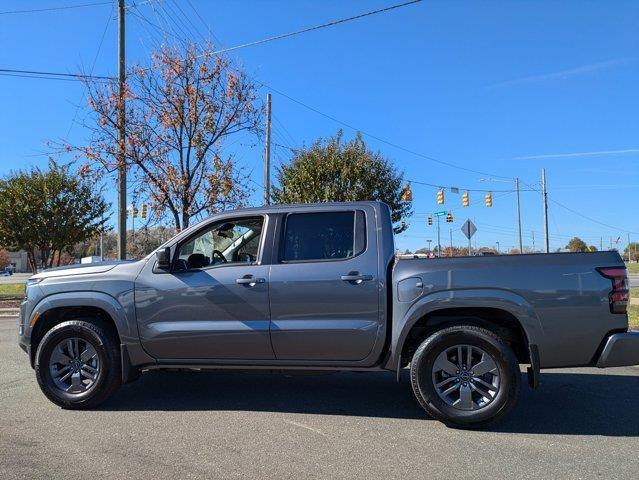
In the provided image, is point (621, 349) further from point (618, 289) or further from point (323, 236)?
point (323, 236)

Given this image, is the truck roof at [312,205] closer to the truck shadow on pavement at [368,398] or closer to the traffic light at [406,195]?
the truck shadow on pavement at [368,398]

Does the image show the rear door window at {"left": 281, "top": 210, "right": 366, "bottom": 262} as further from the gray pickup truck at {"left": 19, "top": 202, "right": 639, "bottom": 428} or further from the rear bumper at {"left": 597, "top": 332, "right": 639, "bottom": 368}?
the rear bumper at {"left": 597, "top": 332, "right": 639, "bottom": 368}

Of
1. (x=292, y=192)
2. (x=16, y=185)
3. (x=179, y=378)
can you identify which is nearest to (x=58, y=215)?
(x=16, y=185)

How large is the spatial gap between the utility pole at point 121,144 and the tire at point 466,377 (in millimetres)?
10453

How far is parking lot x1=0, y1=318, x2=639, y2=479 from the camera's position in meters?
4.10

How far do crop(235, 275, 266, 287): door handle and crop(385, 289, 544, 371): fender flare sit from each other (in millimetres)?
1316

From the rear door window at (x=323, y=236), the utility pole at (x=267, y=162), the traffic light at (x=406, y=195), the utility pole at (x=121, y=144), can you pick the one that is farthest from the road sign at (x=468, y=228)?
the rear door window at (x=323, y=236)

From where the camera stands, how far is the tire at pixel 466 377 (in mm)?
4891

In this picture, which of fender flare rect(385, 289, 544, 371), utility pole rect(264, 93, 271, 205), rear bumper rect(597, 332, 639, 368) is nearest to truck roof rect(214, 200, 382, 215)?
fender flare rect(385, 289, 544, 371)

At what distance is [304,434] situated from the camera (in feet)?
16.0

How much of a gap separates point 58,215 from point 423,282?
19269 millimetres

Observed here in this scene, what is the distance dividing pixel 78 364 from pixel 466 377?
378 centimetres

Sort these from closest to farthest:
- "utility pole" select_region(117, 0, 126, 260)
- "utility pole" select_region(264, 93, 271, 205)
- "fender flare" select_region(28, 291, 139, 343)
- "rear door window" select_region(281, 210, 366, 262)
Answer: "rear door window" select_region(281, 210, 366, 262) → "fender flare" select_region(28, 291, 139, 343) → "utility pole" select_region(117, 0, 126, 260) → "utility pole" select_region(264, 93, 271, 205)

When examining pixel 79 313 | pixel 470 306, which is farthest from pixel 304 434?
pixel 79 313
